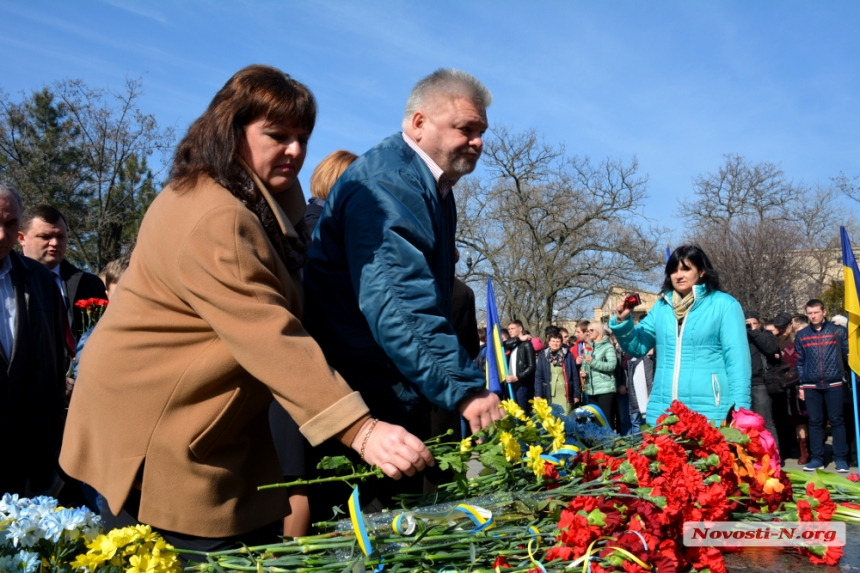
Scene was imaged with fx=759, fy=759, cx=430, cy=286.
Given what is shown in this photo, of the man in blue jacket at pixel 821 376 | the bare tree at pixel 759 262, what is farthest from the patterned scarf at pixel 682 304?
the bare tree at pixel 759 262

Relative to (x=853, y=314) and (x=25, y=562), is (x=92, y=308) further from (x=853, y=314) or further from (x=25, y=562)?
(x=853, y=314)

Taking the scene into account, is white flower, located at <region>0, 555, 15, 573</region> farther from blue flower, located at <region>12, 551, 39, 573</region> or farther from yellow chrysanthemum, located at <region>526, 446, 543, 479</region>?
yellow chrysanthemum, located at <region>526, 446, 543, 479</region>

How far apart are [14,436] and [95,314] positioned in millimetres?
1048

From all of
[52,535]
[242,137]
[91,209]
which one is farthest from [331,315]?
[91,209]

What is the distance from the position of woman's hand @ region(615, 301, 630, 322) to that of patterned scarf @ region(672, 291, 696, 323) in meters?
0.32

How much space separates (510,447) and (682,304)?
8.19 feet

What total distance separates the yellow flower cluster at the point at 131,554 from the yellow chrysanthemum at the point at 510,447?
864 mm

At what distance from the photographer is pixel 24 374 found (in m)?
3.59

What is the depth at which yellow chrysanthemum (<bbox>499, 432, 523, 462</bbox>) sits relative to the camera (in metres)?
2.00

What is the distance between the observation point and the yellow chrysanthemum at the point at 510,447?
2.00 m

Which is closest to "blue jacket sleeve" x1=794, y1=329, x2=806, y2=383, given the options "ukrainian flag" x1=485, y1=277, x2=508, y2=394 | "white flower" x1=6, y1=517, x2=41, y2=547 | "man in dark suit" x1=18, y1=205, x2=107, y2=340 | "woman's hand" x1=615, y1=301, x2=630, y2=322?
"ukrainian flag" x1=485, y1=277, x2=508, y2=394

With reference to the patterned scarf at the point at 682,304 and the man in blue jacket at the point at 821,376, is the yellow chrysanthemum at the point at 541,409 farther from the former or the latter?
the man in blue jacket at the point at 821,376

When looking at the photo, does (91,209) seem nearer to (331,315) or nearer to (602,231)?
(331,315)

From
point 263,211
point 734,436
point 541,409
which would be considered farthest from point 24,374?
point 734,436
